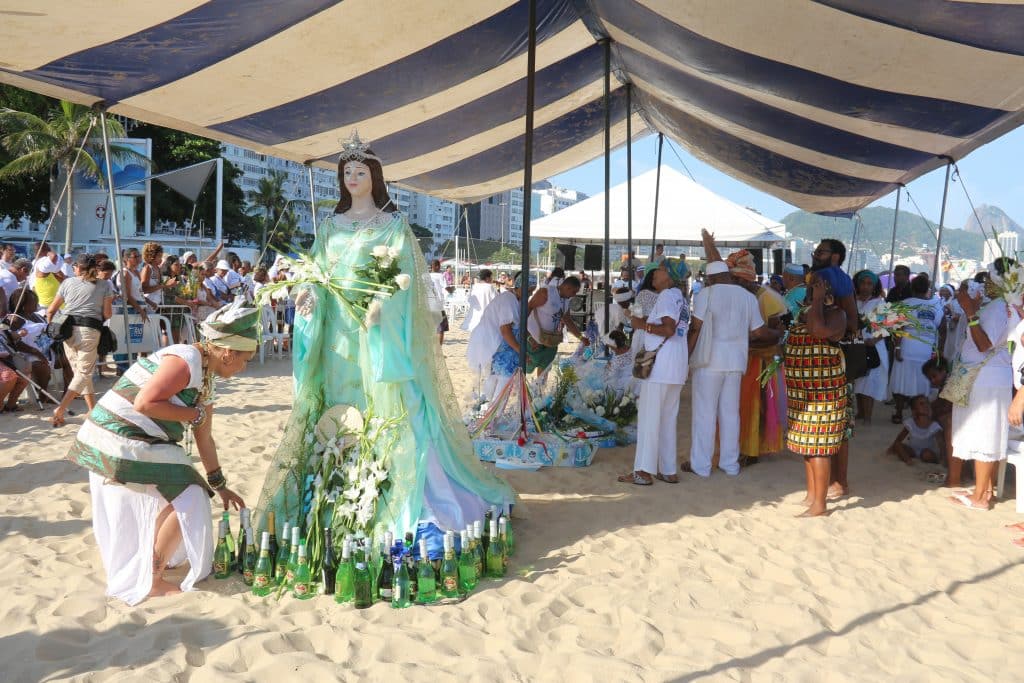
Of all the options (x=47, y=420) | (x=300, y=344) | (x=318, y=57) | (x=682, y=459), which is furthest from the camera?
(x=47, y=420)

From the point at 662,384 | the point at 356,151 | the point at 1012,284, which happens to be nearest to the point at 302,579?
the point at 356,151

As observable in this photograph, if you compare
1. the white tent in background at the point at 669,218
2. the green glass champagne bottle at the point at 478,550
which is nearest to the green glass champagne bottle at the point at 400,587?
the green glass champagne bottle at the point at 478,550

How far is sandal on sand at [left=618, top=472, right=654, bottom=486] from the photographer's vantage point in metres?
5.10

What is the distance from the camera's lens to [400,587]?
311 centimetres

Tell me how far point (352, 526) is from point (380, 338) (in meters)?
0.87

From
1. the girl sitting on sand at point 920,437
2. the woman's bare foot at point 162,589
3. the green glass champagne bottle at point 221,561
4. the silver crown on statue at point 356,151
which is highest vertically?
the silver crown on statue at point 356,151

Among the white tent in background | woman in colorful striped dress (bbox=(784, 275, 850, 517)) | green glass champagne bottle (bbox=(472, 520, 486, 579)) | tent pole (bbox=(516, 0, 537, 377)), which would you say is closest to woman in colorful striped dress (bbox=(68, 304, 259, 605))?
green glass champagne bottle (bbox=(472, 520, 486, 579))

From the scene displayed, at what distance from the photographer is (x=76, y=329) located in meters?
6.34

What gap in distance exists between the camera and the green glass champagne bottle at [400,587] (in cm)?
311

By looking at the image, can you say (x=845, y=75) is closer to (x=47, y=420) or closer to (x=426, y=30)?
(x=426, y=30)

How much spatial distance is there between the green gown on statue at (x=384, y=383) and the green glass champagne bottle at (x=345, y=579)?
267 mm

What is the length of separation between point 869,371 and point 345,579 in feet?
18.4

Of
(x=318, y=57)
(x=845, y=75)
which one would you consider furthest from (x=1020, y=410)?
(x=318, y=57)

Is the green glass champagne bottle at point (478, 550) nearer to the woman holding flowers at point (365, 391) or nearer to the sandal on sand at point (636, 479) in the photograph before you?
the woman holding flowers at point (365, 391)
